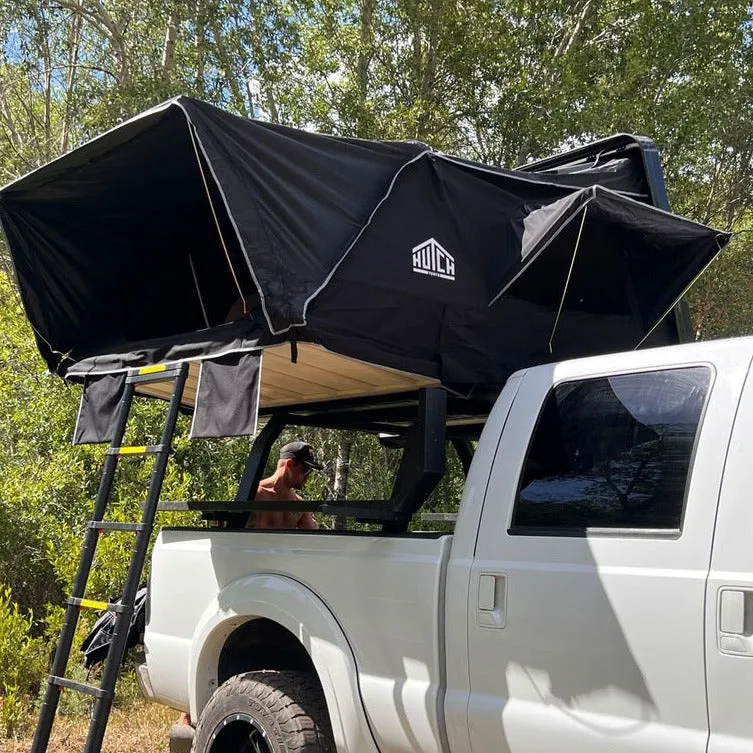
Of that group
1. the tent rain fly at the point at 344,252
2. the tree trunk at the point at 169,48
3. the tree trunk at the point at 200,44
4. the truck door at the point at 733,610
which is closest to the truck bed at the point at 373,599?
the tent rain fly at the point at 344,252

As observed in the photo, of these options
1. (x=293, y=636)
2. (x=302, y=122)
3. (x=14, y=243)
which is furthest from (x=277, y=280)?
(x=302, y=122)

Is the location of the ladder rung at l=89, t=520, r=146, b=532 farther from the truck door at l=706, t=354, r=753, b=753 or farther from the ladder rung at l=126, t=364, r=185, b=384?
the truck door at l=706, t=354, r=753, b=753

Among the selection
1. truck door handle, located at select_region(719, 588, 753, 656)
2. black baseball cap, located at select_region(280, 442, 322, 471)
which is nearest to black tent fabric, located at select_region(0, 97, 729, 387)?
black baseball cap, located at select_region(280, 442, 322, 471)

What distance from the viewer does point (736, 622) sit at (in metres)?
2.28

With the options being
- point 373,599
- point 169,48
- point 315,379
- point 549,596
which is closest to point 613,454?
point 549,596

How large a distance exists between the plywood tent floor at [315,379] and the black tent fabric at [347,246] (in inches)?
6.4

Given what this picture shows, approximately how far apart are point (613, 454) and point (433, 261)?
1.50m

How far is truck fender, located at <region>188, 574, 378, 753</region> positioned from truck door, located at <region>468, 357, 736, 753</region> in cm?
58

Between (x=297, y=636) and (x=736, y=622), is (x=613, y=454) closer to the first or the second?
(x=736, y=622)

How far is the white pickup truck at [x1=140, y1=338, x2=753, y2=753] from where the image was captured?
94.1 inches

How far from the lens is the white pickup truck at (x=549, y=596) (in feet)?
7.84

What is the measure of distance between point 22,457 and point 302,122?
538 centimetres

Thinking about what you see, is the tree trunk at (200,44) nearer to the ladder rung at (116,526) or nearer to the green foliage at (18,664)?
the green foliage at (18,664)

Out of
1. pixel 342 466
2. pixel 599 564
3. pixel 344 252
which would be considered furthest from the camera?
pixel 342 466
